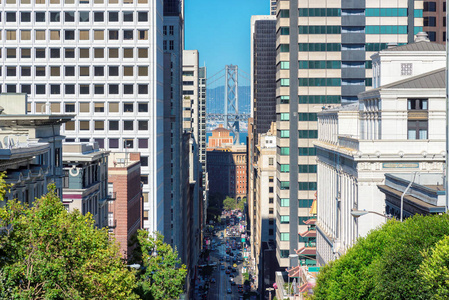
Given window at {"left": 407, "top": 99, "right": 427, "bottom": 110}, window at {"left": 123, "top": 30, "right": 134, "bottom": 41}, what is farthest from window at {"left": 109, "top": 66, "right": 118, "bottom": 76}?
window at {"left": 407, "top": 99, "right": 427, "bottom": 110}

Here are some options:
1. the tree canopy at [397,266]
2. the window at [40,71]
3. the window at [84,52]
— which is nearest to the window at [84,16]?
the window at [84,52]

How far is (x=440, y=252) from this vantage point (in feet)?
111

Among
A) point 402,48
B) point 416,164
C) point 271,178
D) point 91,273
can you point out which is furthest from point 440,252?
point 271,178

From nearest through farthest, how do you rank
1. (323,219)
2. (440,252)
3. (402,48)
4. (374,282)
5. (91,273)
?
1. (440,252)
2. (91,273)
3. (374,282)
4. (402,48)
5. (323,219)

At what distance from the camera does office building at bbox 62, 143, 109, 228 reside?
67.7 metres

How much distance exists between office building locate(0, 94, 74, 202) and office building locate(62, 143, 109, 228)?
5.89 metres

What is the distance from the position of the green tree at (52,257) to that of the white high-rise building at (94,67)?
6779 cm

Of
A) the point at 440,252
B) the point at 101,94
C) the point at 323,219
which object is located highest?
the point at 101,94

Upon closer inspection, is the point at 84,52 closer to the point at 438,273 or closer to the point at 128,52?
the point at 128,52

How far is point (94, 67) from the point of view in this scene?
110000mm

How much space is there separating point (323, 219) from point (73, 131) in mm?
Answer: 34127

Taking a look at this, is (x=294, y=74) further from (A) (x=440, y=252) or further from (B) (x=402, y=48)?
(A) (x=440, y=252)

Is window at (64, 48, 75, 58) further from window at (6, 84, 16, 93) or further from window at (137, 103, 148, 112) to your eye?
window at (137, 103, 148, 112)

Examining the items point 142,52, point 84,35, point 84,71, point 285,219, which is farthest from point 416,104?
point 285,219
